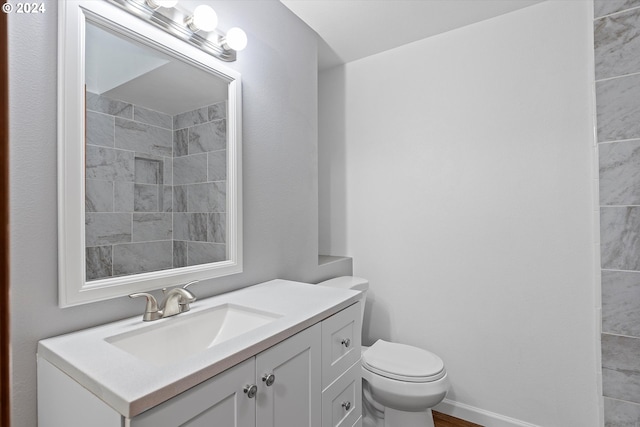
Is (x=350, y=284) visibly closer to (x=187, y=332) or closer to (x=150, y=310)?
(x=187, y=332)

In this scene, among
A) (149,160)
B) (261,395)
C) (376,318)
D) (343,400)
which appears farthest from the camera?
(376,318)

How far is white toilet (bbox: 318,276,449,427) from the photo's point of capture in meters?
1.53

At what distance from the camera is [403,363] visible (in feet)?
5.48

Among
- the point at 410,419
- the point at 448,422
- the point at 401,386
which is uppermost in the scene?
the point at 401,386

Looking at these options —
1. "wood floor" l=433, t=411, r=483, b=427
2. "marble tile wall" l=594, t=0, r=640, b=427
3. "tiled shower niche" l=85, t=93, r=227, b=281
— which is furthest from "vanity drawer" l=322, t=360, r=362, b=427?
"marble tile wall" l=594, t=0, r=640, b=427

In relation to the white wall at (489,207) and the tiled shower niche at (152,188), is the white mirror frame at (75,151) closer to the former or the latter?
the tiled shower niche at (152,188)

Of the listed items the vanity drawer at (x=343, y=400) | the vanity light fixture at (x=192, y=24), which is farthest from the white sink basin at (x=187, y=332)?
the vanity light fixture at (x=192, y=24)

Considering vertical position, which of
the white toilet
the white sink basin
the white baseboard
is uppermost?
the white sink basin

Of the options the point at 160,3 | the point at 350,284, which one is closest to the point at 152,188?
the point at 160,3

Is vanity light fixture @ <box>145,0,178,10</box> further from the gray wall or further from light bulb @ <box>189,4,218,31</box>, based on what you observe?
the gray wall

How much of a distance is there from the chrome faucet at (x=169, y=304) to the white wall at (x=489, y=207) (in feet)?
4.78

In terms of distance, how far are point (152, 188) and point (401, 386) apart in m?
1.43

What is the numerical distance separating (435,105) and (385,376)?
5.30 feet

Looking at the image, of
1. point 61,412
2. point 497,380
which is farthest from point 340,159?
point 61,412
